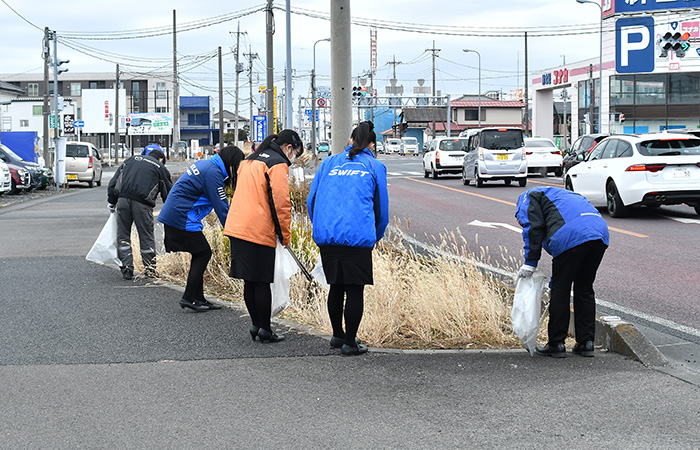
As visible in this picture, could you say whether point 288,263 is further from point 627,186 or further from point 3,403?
point 627,186

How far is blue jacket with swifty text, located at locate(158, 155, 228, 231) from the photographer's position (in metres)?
7.89

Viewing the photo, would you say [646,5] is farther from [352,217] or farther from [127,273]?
[352,217]

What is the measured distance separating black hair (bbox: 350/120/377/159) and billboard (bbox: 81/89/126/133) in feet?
309

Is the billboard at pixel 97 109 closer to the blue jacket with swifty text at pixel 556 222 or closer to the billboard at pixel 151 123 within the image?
the billboard at pixel 151 123

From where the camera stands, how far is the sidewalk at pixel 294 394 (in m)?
4.53

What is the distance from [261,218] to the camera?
21.5 ft

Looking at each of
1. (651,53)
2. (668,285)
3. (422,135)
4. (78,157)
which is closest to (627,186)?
(668,285)

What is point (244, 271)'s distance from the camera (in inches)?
261

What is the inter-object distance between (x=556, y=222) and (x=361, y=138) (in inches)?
59.6

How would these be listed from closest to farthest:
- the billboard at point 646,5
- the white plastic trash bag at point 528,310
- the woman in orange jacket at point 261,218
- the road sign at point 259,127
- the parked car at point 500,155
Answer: the white plastic trash bag at point 528,310
the woman in orange jacket at point 261,218
the parked car at point 500,155
the road sign at point 259,127
the billboard at point 646,5

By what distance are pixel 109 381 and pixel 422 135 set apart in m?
107

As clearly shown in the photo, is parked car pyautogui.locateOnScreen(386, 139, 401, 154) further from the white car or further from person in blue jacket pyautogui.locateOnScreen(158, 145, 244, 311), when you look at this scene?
person in blue jacket pyautogui.locateOnScreen(158, 145, 244, 311)

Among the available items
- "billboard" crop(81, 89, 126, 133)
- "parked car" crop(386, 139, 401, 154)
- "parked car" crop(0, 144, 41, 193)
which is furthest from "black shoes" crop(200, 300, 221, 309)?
"billboard" crop(81, 89, 126, 133)

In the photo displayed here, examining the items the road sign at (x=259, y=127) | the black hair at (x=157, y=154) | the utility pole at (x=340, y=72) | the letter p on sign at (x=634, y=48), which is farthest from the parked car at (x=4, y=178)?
the letter p on sign at (x=634, y=48)
